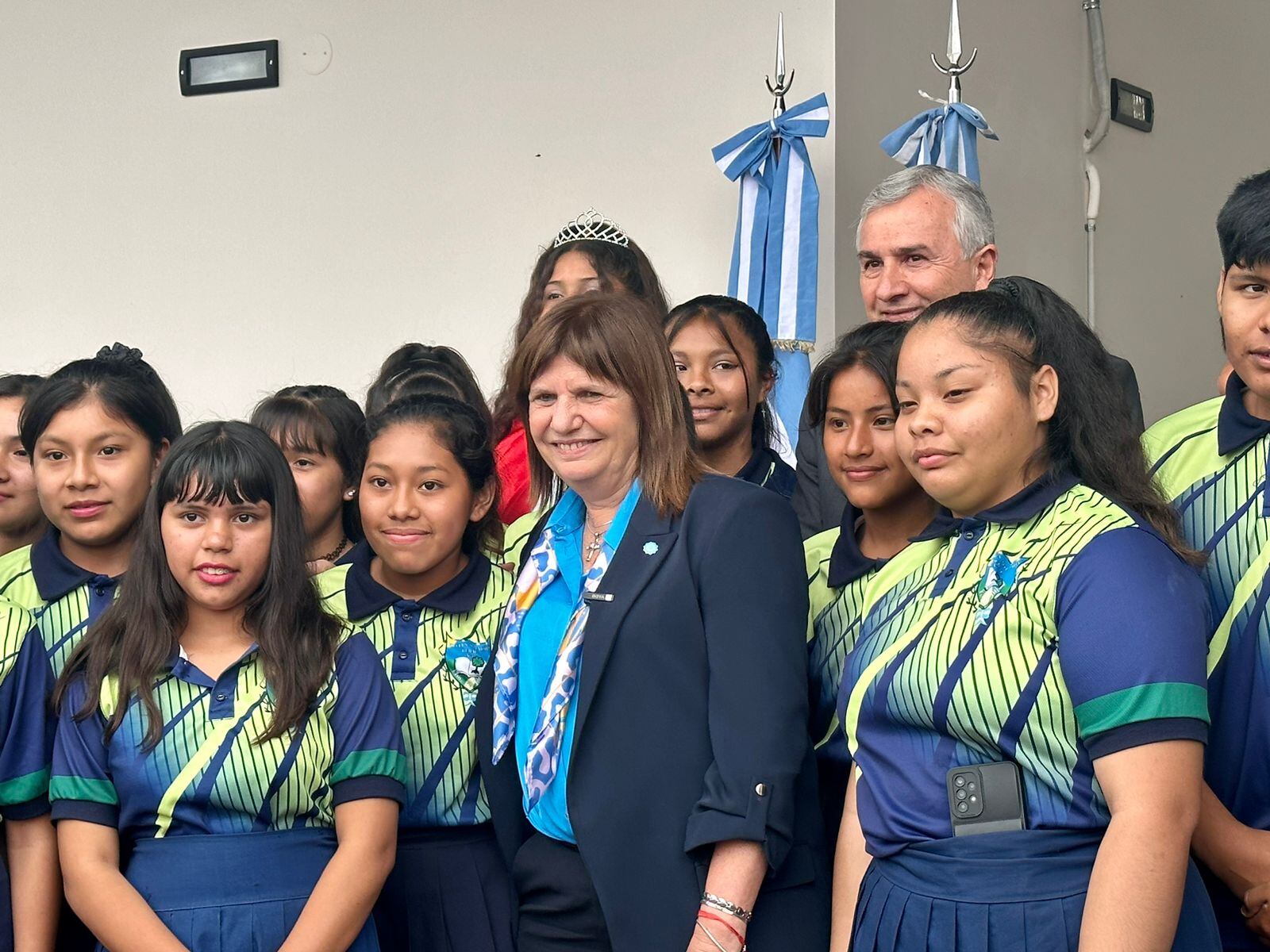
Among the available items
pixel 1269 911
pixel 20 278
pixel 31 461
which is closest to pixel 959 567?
A: pixel 1269 911

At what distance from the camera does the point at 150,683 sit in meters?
2.51

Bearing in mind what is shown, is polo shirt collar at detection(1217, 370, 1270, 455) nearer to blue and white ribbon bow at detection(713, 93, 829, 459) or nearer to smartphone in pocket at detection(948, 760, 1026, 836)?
smartphone in pocket at detection(948, 760, 1026, 836)

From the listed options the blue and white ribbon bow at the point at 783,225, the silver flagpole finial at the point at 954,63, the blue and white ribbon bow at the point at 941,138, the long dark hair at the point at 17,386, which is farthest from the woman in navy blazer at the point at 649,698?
the silver flagpole finial at the point at 954,63

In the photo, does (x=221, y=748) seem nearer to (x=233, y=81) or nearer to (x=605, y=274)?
(x=605, y=274)

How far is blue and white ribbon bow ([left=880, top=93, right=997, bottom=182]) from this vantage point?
4648 millimetres

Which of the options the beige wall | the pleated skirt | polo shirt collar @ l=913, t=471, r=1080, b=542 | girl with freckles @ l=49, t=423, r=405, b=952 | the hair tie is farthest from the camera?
the beige wall

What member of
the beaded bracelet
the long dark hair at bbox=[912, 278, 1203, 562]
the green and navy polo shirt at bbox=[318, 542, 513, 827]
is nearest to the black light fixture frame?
the green and navy polo shirt at bbox=[318, 542, 513, 827]

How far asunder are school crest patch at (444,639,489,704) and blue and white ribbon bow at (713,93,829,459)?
196 centimetres

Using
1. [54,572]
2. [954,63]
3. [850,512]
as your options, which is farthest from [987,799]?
[954,63]

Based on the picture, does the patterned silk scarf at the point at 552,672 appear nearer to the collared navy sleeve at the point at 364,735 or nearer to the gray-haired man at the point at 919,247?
the collared navy sleeve at the point at 364,735

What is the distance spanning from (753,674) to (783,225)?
2737mm

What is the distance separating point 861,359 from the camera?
2770mm

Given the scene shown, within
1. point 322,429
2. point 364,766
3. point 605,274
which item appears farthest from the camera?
point 605,274

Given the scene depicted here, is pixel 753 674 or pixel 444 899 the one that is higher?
pixel 753 674
